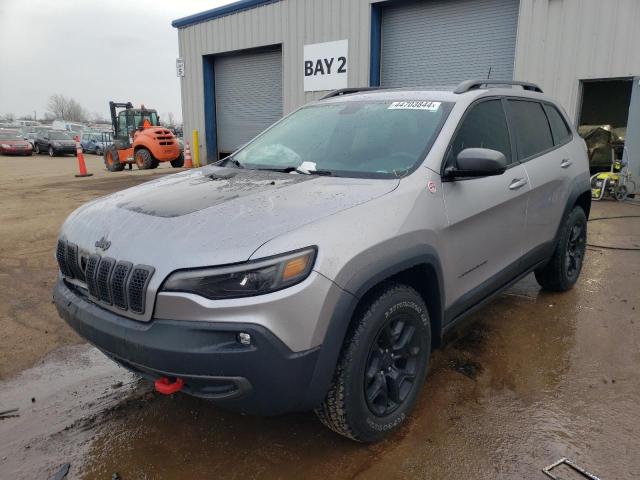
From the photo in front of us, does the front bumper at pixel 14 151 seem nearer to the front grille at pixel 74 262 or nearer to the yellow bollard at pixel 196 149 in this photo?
the yellow bollard at pixel 196 149

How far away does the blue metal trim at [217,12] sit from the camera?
15.1 metres

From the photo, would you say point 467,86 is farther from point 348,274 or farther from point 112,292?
point 112,292

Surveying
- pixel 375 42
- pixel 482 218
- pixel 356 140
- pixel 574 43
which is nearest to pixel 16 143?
pixel 375 42

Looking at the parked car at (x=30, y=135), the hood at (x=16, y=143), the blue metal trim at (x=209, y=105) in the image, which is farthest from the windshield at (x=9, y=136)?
the blue metal trim at (x=209, y=105)

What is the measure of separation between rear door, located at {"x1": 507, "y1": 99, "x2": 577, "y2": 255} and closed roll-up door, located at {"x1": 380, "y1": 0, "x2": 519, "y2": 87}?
6430 millimetres

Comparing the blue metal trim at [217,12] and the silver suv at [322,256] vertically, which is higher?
the blue metal trim at [217,12]

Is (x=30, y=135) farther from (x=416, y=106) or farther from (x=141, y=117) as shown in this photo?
(x=416, y=106)

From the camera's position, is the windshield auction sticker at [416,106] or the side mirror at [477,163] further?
the windshield auction sticker at [416,106]

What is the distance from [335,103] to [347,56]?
10.3 m

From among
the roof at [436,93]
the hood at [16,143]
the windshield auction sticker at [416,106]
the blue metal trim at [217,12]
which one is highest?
the blue metal trim at [217,12]

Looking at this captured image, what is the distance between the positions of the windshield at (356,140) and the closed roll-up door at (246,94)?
1261 centimetres

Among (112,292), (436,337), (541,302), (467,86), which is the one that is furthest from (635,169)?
(112,292)

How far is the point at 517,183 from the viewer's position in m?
3.36

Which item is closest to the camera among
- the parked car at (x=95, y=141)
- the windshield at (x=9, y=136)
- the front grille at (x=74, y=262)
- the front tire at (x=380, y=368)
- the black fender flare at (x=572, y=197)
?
the front tire at (x=380, y=368)
